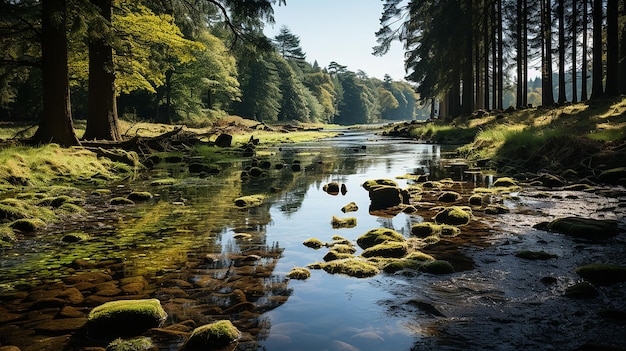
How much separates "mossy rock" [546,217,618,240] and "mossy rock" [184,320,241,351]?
5.45 m

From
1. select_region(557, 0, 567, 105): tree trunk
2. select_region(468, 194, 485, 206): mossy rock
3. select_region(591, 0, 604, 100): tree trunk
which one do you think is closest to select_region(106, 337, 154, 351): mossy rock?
select_region(468, 194, 485, 206): mossy rock

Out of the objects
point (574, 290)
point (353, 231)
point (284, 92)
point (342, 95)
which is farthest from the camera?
point (342, 95)

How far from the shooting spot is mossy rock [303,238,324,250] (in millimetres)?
6829

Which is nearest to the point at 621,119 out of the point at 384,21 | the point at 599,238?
the point at 599,238

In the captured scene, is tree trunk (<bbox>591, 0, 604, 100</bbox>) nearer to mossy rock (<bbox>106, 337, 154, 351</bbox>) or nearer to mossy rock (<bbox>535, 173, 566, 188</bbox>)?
mossy rock (<bbox>535, 173, 566, 188</bbox>)

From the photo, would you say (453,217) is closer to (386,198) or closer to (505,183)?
(386,198)

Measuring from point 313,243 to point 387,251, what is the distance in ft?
3.90

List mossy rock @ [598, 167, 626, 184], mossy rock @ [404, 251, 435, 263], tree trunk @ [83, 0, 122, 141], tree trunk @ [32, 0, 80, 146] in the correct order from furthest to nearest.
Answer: tree trunk @ [83, 0, 122, 141], tree trunk @ [32, 0, 80, 146], mossy rock @ [598, 167, 626, 184], mossy rock @ [404, 251, 435, 263]

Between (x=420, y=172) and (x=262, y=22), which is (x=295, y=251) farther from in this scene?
(x=262, y=22)

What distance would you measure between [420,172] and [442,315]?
11.5m

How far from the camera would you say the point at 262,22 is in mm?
18766

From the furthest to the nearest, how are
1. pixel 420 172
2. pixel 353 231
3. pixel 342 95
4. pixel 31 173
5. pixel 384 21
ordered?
pixel 342 95 → pixel 384 21 → pixel 420 172 → pixel 31 173 → pixel 353 231

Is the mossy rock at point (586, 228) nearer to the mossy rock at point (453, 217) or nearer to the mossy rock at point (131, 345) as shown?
the mossy rock at point (453, 217)

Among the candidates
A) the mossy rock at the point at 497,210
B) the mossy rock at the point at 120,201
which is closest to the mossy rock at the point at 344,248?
the mossy rock at the point at 497,210
